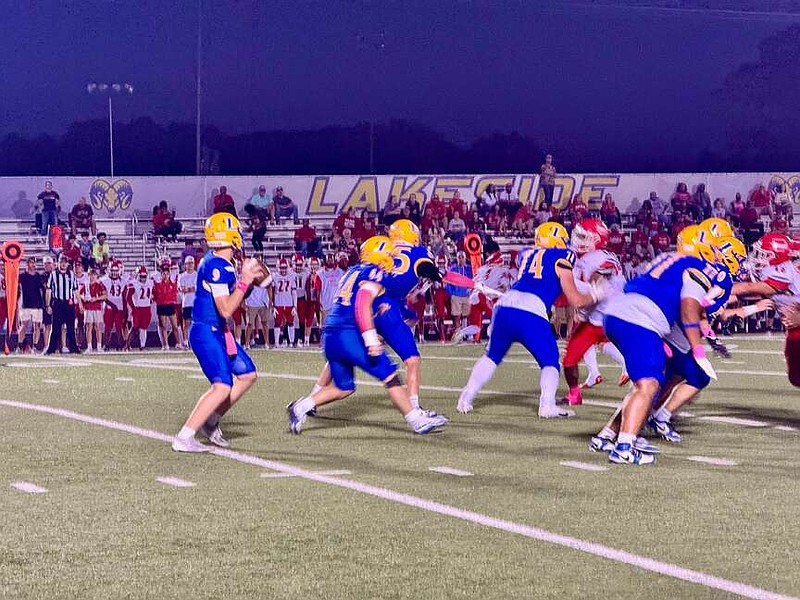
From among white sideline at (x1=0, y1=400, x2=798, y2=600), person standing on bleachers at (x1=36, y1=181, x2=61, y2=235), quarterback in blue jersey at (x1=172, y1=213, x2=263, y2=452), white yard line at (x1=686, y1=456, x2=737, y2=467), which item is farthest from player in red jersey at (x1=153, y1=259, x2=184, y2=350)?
white yard line at (x1=686, y1=456, x2=737, y2=467)

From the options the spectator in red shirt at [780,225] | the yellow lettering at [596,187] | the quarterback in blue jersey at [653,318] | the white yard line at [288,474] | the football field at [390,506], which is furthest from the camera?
the yellow lettering at [596,187]

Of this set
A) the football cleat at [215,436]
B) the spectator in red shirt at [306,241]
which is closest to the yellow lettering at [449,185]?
the spectator in red shirt at [306,241]

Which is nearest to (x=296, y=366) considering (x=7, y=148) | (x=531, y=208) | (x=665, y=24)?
(x=531, y=208)

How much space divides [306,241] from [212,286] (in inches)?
666

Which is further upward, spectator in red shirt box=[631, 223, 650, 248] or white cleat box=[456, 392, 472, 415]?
spectator in red shirt box=[631, 223, 650, 248]

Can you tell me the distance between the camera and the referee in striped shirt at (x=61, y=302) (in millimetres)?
19719

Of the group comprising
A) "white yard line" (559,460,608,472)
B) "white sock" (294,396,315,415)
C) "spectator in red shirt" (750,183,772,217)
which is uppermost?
"spectator in red shirt" (750,183,772,217)

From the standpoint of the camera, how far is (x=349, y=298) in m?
9.85

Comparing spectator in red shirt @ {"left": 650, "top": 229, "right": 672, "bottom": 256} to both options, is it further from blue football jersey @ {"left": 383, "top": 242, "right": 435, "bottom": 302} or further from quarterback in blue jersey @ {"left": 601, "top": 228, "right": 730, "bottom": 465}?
quarterback in blue jersey @ {"left": 601, "top": 228, "right": 730, "bottom": 465}

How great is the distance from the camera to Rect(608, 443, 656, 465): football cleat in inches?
321

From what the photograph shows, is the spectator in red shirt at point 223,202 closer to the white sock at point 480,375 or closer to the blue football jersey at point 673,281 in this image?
the white sock at point 480,375

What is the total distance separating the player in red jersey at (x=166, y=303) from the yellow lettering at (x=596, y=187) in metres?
12.0

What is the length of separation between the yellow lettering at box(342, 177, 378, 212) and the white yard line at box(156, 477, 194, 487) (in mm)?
20842

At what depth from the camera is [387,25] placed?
4225 cm
